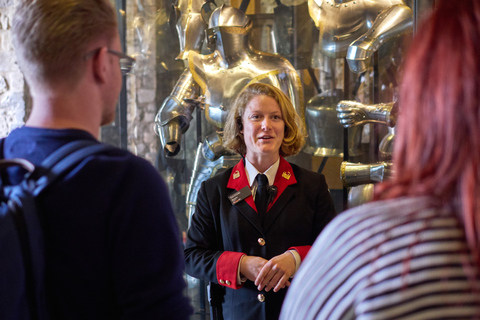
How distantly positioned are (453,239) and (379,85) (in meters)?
2.02

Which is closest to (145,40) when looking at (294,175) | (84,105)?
(294,175)

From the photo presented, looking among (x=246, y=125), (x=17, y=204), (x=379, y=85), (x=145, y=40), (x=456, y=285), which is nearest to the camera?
(x=456, y=285)

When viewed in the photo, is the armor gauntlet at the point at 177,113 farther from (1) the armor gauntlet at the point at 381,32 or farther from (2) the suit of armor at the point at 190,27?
(1) the armor gauntlet at the point at 381,32

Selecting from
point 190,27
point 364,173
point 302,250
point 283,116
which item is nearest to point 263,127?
point 283,116

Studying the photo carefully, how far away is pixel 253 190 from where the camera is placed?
1.34 metres

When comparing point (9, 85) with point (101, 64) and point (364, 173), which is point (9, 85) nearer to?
point (364, 173)

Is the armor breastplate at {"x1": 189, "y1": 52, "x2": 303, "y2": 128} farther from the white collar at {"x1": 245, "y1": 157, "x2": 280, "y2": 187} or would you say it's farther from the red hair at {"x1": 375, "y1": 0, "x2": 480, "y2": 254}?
the red hair at {"x1": 375, "y1": 0, "x2": 480, "y2": 254}

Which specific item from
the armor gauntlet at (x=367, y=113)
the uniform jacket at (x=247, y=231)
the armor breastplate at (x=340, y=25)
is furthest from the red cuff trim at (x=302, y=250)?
the armor breastplate at (x=340, y=25)

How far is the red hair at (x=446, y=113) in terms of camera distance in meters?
0.38

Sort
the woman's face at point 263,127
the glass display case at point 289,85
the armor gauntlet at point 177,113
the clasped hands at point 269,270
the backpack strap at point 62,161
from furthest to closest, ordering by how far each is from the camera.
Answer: the armor gauntlet at point 177,113 → the glass display case at point 289,85 → the woman's face at point 263,127 → the clasped hands at point 269,270 → the backpack strap at point 62,161

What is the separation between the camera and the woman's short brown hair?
145 cm

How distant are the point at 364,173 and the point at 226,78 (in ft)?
2.48

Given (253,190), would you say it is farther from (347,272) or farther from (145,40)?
(145,40)

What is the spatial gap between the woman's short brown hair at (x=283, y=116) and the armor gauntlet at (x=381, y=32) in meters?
0.61
